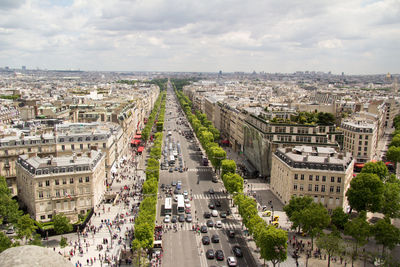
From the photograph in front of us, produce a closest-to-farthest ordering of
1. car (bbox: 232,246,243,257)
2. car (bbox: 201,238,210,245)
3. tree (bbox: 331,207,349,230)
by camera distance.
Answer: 1. car (bbox: 232,246,243,257)
2. car (bbox: 201,238,210,245)
3. tree (bbox: 331,207,349,230)

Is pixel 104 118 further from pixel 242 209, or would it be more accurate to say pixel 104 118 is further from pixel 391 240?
pixel 391 240

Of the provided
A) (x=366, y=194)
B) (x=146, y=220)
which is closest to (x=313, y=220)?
(x=366, y=194)

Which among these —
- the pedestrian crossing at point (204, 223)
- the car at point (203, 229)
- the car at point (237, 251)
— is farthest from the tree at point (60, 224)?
the car at point (237, 251)

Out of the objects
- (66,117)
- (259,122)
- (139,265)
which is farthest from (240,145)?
(139,265)

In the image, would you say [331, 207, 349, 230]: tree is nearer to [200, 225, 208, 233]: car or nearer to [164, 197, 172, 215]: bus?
[200, 225, 208, 233]: car

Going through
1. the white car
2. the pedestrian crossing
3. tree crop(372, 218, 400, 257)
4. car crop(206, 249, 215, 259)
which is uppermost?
tree crop(372, 218, 400, 257)

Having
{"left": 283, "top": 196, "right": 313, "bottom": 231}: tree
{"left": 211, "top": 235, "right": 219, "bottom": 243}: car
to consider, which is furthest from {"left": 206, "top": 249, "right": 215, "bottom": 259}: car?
{"left": 283, "top": 196, "right": 313, "bottom": 231}: tree

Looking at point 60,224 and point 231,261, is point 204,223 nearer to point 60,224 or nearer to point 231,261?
point 231,261
